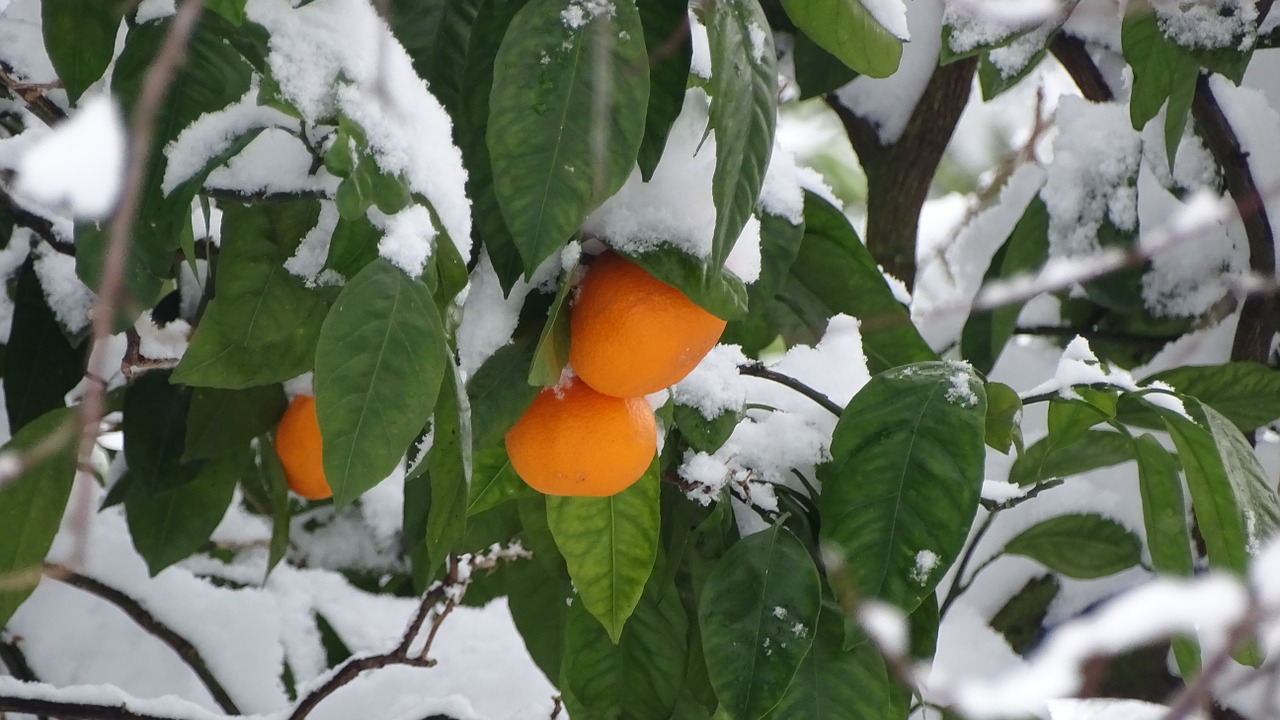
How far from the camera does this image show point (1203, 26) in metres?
0.74

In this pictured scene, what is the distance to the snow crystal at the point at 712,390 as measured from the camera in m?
0.58

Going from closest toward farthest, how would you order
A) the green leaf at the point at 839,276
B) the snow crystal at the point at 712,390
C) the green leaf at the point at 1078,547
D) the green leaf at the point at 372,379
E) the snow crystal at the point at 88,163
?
1. the green leaf at the point at 372,379
2. the snow crystal at the point at 88,163
3. the snow crystal at the point at 712,390
4. the green leaf at the point at 839,276
5. the green leaf at the point at 1078,547

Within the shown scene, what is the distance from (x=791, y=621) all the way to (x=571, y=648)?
145 mm

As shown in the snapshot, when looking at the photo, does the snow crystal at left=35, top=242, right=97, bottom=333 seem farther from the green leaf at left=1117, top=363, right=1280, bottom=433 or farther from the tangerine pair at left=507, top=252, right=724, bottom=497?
the green leaf at left=1117, top=363, right=1280, bottom=433

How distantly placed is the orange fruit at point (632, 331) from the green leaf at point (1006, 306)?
1.63 ft

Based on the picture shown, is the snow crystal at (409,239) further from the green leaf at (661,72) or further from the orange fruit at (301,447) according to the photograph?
the orange fruit at (301,447)

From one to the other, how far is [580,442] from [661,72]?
0.51 feet

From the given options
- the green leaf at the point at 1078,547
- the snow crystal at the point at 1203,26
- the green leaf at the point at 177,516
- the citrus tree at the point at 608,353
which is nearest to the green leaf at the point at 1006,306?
the citrus tree at the point at 608,353

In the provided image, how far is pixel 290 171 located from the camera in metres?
0.54

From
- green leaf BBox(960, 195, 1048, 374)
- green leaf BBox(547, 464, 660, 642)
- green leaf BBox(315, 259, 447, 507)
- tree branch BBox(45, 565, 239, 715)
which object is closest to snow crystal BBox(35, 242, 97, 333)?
tree branch BBox(45, 565, 239, 715)

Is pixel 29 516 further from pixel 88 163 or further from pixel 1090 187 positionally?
pixel 1090 187

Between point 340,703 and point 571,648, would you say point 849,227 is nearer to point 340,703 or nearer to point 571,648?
point 571,648

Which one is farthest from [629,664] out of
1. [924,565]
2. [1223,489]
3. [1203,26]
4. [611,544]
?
[1203,26]

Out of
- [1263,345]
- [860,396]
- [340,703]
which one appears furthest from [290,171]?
[1263,345]
